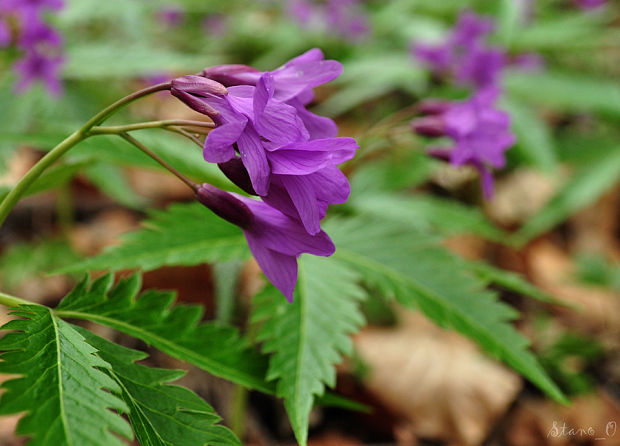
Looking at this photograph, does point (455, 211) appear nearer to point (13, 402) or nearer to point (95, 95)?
point (13, 402)

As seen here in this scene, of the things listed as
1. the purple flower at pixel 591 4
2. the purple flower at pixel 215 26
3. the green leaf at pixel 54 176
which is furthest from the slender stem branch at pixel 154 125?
the purple flower at pixel 591 4

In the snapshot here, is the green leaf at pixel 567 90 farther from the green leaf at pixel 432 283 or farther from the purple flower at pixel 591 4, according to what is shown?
the green leaf at pixel 432 283

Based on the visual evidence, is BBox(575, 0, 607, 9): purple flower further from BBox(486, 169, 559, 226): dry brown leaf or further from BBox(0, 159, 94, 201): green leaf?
BBox(0, 159, 94, 201): green leaf

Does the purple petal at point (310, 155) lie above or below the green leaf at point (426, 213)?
above

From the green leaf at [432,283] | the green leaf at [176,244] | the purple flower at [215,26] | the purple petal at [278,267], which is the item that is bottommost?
the green leaf at [432,283]

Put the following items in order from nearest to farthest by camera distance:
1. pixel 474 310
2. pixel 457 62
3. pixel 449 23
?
pixel 474 310 → pixel 457 62 → pixel 449 23

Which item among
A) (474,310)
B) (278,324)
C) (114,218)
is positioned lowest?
(114,218)

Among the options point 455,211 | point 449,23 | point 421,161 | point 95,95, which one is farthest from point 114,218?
point 449,23
